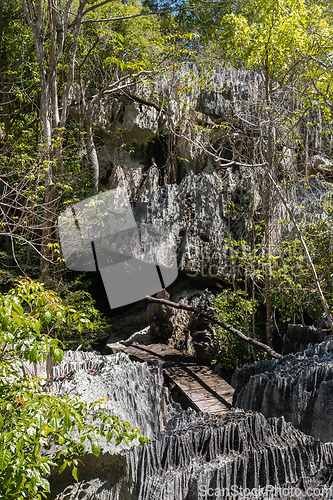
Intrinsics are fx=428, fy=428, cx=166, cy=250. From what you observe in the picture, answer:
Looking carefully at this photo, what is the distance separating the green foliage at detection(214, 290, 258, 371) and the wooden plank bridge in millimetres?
514

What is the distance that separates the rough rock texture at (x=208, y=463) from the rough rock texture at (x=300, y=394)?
0.60 m

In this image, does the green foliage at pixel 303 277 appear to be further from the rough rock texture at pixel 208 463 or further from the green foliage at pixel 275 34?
the rough rock texture at pixel 208 463

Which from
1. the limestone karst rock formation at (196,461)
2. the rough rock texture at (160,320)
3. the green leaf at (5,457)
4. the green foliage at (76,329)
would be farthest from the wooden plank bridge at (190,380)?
the green leaf at (5,457)

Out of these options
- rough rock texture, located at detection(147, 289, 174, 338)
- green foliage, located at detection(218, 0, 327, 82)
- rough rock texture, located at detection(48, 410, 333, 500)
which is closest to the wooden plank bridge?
rough rock texture, located at detection(147, 289, 174, 338)

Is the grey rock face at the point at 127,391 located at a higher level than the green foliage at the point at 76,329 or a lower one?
higher

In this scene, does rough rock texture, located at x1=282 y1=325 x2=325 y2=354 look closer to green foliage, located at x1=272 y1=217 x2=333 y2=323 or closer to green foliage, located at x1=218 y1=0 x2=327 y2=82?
green foliage, located at x1=272 y1=217 x2=333 y2=323

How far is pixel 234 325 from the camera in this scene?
7.44 m

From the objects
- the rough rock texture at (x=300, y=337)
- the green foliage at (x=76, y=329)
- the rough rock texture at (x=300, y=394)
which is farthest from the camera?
the green foliage at (x=76, y=329)

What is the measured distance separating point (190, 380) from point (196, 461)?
14.1ft

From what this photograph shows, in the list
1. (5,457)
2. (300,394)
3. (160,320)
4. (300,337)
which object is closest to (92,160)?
(160,320)

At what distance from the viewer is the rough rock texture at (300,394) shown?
8.91ft

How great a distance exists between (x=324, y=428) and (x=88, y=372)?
1.86m

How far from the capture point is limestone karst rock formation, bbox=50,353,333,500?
1.77m

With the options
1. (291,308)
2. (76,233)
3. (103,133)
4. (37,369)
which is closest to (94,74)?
(103,133)
